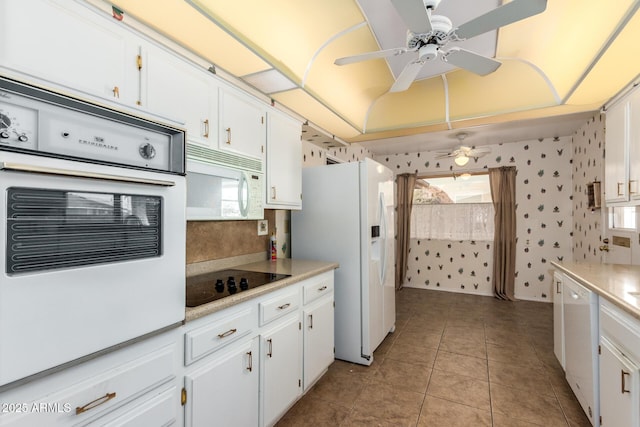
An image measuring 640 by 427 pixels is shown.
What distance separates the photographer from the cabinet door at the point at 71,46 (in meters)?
1.06

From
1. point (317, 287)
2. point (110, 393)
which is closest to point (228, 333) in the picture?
point (110, 393)

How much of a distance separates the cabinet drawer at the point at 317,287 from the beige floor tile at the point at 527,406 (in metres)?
1.41

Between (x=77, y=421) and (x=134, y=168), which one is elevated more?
(x=134, y=168)

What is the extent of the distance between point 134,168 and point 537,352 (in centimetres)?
367

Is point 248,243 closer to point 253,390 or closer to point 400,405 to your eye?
point 253,390

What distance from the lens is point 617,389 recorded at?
1487 mm

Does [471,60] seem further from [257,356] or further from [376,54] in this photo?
[257,356]

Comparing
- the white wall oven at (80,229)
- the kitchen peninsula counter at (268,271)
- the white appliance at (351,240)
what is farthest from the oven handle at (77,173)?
the white appliance at (351,240)

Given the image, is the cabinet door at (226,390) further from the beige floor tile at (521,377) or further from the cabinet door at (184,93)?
the beige floor tile at (521,377)

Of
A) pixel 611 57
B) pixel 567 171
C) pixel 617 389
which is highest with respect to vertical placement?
pixel 611 57

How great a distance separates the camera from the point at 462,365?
272 cm

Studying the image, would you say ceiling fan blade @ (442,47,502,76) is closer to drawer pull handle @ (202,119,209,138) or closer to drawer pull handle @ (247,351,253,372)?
drawer pull handle @ (202,119,209,138)

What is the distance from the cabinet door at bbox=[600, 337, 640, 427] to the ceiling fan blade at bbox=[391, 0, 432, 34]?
1.85 meters

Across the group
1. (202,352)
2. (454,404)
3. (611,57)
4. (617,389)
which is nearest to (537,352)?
(454,404)
